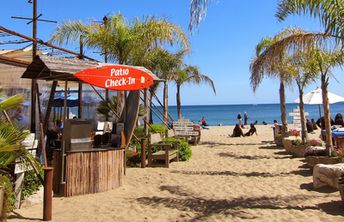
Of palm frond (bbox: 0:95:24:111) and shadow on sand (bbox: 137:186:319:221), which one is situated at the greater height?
palm frond (bbox: 0:95:24:111)

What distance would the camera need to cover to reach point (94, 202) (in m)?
5.54

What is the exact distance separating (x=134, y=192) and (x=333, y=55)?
6143 millimetres

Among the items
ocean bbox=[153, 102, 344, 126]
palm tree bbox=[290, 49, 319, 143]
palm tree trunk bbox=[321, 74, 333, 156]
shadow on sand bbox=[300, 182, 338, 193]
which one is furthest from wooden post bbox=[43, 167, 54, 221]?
ocean bbox=[153, 102, 344, 126]

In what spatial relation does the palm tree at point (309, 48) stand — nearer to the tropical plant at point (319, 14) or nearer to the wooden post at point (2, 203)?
the tropical plant at point (319, 14)

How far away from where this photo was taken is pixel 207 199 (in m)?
5.80

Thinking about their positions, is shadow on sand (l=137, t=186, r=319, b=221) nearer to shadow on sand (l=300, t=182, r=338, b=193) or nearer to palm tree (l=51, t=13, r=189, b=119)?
shadow on sand (l=300, t=182, r=338, b=193)

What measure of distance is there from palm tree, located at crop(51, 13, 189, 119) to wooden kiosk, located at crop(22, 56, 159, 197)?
4998 millimetres

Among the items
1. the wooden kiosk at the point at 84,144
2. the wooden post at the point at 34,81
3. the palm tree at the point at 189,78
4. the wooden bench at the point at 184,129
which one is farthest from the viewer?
the palm tree at the point at 189,78

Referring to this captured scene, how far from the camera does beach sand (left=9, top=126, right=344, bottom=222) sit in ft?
15.8

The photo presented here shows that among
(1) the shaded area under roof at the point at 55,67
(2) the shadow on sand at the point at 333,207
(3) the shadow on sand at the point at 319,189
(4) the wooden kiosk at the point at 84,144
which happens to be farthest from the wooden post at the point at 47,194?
(3) the shadow on sand at the point at 319,189

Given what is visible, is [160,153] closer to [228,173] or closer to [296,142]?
[228,173]

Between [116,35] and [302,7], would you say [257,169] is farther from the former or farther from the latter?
[116,35]

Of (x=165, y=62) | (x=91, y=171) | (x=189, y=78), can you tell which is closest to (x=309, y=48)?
(x=91, y=171)

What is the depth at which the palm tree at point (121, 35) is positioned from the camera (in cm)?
1122
